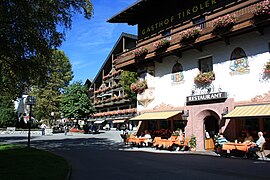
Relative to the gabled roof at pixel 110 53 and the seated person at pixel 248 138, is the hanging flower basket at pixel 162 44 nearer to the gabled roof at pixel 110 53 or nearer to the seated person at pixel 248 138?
the seated person at pixel 248 138

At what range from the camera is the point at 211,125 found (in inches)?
805

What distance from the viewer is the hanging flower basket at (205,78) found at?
1930 cm

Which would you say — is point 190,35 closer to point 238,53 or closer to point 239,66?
point 238,53

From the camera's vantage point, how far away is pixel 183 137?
2039 centimetres

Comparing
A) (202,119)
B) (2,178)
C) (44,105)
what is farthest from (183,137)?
(44,105)

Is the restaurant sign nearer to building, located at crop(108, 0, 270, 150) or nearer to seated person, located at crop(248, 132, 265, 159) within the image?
building, located at crop(108, 0, 270, 150)

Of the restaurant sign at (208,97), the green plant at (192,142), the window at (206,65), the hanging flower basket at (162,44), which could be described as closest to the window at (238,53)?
the window at (206,65)

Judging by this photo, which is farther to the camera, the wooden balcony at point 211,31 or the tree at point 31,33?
the wooden balcony at point 211,31

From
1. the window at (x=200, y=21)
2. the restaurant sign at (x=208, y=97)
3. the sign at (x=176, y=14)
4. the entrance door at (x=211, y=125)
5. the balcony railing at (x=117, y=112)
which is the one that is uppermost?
the sign at (x=176, y=14)

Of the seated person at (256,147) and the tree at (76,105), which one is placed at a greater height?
the tree at (76,105)

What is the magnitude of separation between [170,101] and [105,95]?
48210mm

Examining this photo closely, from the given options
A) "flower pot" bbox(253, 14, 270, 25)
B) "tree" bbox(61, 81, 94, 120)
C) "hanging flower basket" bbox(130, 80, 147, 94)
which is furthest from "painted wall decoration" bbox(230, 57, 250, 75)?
"tree" bbox(61, 81, 94, 120)

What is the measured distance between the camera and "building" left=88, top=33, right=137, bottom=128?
5766 cm

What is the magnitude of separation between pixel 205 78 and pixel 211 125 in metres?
3.54
